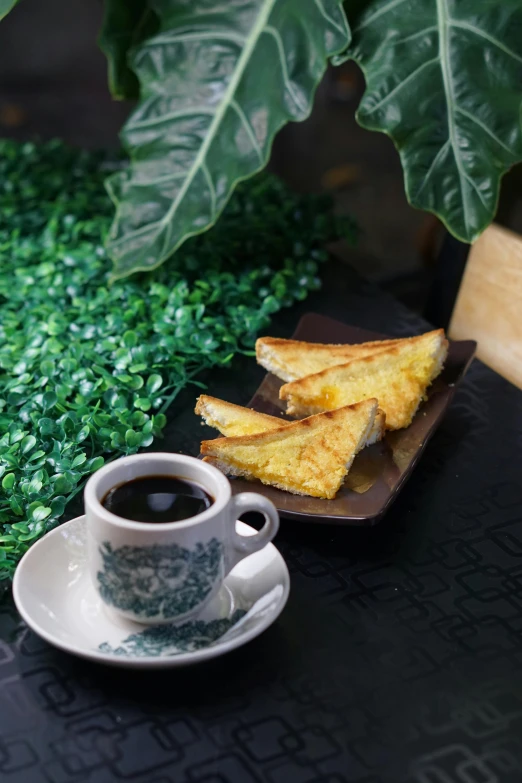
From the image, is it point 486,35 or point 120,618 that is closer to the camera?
point 120,618

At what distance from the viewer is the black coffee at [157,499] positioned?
72 centimetres

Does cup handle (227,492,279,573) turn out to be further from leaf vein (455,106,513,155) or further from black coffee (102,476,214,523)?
leaf vein (455,106,513,155)

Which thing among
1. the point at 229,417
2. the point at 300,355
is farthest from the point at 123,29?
the point at 229,417

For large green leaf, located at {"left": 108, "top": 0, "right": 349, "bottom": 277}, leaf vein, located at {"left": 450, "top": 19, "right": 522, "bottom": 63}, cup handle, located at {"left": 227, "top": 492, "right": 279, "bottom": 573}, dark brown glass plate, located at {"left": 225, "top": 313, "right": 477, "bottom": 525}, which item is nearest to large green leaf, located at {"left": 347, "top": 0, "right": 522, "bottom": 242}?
leaf vein, located at {"left": 450, "top": 19, "right": 522, "bottom": 63}

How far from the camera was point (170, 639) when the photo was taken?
0.73 meters

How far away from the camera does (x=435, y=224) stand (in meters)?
2.64

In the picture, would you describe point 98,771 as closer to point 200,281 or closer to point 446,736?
point 446,736

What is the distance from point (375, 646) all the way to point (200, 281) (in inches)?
32.0

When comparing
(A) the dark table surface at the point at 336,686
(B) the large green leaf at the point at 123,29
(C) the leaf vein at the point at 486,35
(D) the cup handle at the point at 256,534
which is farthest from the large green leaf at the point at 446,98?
(D) the cup handle at the point at 256,534

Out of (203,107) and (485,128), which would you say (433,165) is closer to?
(485,128)

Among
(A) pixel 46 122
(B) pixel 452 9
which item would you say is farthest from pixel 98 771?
(A) pixel 46 122

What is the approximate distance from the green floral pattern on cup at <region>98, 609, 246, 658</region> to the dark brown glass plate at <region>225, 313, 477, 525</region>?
0.18 m

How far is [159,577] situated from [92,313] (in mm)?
731

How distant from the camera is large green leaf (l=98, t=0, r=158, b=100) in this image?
1444 mm
